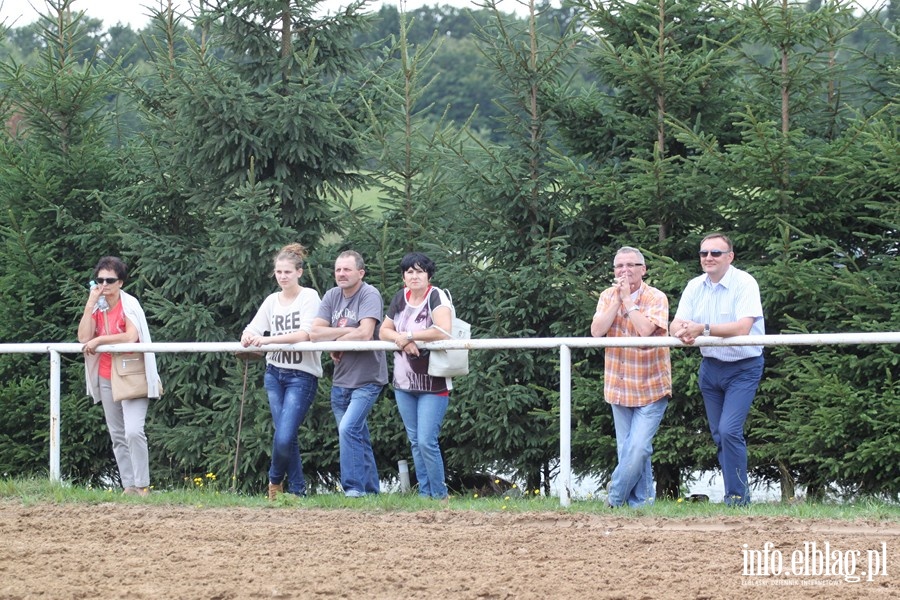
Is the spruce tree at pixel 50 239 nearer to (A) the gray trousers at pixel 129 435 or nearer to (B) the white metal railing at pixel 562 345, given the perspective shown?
(A) the gray trousers at pixel 129 435

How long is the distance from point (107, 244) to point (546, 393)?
15.9 ft

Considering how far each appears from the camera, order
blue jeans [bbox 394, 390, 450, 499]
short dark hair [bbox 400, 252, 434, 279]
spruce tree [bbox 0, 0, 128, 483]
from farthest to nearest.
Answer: spruce tree [bbox 0, 0, 128, 483] < short dark hair [bbox 400, 252, 434, 279] < blue jeans [bbox 394, 390, 450, 499]

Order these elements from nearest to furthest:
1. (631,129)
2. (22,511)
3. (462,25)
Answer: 1. (22,511)
2. (631,129)
3. (462,25)

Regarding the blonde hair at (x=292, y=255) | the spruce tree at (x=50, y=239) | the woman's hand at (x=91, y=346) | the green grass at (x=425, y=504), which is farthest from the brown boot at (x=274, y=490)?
the spruce tree at (x=50, y=239)

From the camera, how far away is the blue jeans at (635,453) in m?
6.91

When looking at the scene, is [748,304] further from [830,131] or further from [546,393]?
[830,131]

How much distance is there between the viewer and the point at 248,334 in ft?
25.6

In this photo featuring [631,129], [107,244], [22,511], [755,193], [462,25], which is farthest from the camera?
[462,25]

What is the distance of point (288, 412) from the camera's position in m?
7.84

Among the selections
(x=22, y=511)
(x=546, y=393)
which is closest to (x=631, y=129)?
(x=546, y=393)

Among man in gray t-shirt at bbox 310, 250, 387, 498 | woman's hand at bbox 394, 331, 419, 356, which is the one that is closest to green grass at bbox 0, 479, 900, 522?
man in gray t-shirt at bbox 310, 250, 387, 498

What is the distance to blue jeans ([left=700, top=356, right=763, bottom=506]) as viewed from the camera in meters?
6.97

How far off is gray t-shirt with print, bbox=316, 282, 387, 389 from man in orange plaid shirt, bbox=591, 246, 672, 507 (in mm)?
1583

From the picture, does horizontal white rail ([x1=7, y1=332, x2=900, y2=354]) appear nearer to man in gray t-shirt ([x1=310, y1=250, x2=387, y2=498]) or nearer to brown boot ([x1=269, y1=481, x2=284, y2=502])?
man in gray t-shirt ([x1=310, y1=250, x2=387, y2=498])
